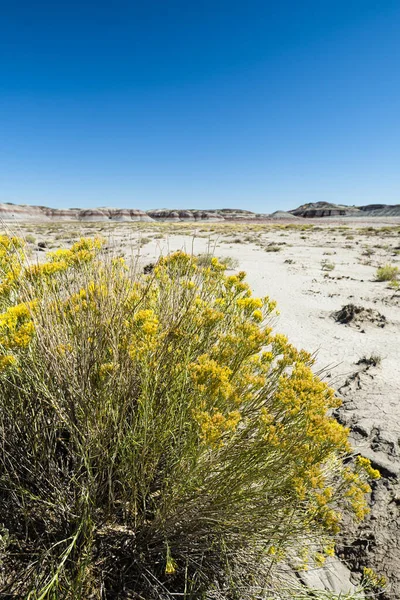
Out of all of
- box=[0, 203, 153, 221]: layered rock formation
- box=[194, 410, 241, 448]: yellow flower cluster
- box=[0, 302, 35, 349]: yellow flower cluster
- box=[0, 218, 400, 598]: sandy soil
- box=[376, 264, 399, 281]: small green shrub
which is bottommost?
box=[0, 218, 400, 598]: sandy soil

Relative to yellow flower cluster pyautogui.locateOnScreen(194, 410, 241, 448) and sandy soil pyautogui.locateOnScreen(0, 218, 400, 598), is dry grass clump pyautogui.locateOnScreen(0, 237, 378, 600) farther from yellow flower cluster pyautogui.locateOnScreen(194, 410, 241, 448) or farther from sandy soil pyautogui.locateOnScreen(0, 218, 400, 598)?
sandy soil pyautogui.locateOnScreen(0, 218, 400, 598)

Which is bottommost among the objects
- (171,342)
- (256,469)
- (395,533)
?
(395,533)

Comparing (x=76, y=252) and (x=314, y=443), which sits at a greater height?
(x=76, y=252)

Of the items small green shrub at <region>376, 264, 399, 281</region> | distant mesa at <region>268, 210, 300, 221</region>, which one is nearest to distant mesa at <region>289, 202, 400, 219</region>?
distant mesa at <region>268, 210, 300, 221</region>

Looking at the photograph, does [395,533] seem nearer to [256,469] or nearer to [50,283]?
[256,469]

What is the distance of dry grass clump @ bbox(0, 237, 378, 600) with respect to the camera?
142 cm

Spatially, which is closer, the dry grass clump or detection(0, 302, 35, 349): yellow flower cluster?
detection(0, 302, 35, 349): yellow flower cluster

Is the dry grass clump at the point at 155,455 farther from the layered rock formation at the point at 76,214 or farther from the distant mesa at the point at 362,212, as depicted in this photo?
the layered rock formation at the point at 76,214

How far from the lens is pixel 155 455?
1706mm

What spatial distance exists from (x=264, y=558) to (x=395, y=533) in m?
0.97

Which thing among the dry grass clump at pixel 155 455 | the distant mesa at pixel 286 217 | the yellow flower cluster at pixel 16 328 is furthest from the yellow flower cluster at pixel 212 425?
the distant mesa at pixel 286 217

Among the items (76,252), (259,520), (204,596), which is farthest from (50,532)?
(76,252)

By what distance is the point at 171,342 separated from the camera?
1938 millimetres

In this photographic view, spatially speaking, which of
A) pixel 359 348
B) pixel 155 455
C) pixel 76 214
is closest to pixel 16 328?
pixel 155 455
